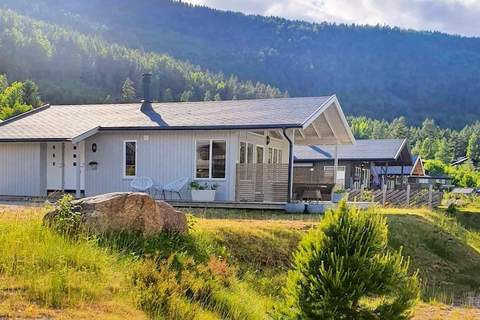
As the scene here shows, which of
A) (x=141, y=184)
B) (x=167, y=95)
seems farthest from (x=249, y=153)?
(x=167, y=95)

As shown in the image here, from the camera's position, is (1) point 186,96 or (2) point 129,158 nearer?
(2) point 129,158

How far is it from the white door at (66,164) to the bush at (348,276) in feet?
46.0

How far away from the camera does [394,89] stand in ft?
365

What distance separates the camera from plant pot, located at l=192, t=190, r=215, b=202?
16125mm

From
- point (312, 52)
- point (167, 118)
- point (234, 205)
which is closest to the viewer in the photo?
point (234, 205)

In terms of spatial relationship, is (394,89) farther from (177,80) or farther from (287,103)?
(287,103)

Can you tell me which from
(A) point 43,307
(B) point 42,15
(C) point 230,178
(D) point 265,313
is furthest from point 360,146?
(B) point 42,15

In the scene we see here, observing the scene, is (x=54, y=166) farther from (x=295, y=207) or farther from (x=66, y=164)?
(x=295, y=207)

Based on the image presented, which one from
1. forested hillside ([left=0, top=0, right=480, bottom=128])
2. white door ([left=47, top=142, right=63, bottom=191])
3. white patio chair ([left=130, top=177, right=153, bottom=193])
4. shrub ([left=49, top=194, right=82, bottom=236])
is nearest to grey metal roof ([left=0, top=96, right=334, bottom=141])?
white door ([left=47, top=142, right=63, bottom=191])

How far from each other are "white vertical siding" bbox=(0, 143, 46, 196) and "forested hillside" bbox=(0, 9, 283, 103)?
4984 cm

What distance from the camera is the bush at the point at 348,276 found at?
16.9 feet

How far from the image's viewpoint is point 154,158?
17203mm

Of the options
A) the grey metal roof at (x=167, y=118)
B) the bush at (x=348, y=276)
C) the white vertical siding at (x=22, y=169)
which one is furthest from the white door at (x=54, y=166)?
the bush at (x=348, y=276)

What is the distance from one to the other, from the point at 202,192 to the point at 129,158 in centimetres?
300
